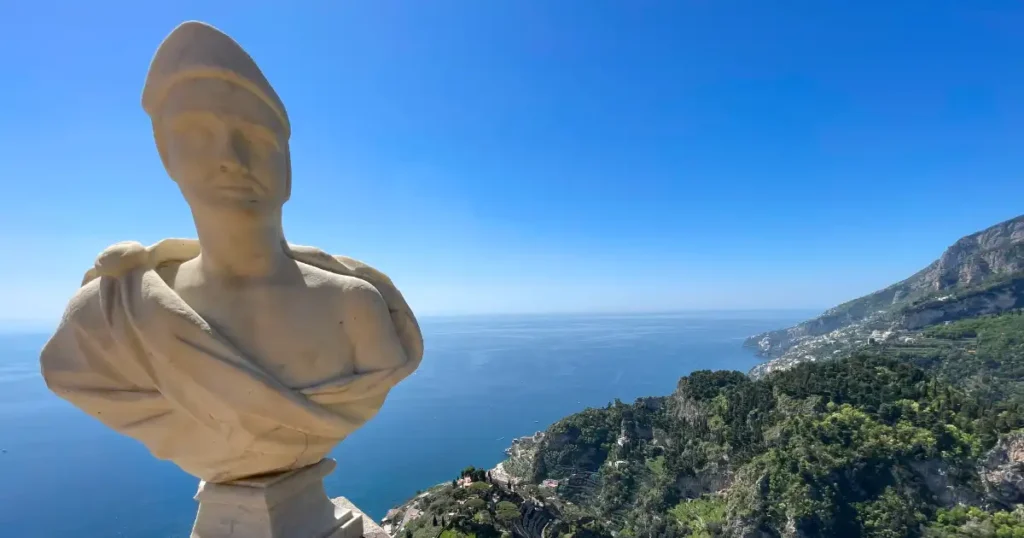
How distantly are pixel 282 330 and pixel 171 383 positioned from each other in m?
0.51

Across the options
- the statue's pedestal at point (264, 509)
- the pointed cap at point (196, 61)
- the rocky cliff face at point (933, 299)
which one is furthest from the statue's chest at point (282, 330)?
the rocky cliff face at point (933, 299)

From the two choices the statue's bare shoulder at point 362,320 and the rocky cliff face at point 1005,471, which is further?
the rocky cliff face at point 1005,471

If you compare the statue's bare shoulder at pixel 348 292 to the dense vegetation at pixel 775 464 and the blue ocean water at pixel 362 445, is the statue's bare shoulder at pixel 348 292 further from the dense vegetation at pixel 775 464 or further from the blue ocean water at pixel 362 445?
the blue ocean water at pixel 362 445

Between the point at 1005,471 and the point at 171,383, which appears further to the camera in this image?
the point at 1005,471

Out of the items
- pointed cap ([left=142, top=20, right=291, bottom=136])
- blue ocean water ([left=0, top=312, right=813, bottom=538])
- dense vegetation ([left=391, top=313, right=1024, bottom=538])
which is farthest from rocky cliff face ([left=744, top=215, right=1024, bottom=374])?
pointed cap ([left=142, top=20, right=291, bottom=136])

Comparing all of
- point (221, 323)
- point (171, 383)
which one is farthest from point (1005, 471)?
point (171, 383)

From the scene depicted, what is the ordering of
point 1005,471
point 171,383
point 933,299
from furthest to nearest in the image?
point 933,299 → point 1005,471 → point 171,383

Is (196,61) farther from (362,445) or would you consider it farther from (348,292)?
(362,445)

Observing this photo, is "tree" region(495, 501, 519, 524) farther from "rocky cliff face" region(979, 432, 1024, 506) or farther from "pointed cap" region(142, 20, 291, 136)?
"rocky cliff face" region(979, 432, 1024, 506)

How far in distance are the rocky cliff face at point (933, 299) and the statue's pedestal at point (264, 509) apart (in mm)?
89705

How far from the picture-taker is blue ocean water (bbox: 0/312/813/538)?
129 ft

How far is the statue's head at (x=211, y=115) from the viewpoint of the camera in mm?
2238

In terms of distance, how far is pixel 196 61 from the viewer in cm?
222

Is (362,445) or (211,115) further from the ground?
(211,115)
